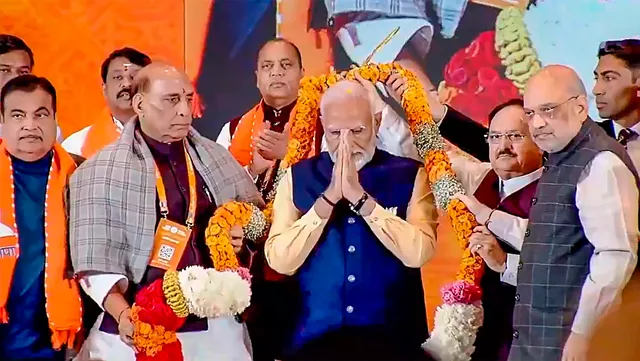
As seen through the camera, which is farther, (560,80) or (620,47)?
(620,47)

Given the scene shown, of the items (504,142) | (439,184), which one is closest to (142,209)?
(439,184)

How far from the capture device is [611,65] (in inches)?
136

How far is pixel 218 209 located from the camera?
332 cm

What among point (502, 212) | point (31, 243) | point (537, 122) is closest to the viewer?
point (537, 122)

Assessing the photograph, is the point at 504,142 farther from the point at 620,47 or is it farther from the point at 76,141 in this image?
the point at 76,141

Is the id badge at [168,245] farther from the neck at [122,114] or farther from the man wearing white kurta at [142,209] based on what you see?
the neck at [122,114]

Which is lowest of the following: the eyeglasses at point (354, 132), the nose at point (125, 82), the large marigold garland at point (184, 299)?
the large marigold garland at point (184, 299)

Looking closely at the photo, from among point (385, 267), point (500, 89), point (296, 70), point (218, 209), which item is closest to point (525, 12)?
point (500, 89)

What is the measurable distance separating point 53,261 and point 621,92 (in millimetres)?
2260

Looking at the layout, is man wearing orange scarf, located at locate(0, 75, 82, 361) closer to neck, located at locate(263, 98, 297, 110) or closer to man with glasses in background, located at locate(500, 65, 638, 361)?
neck, located at locate(263, 98, 297, 110)

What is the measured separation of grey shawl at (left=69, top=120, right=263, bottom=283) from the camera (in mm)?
3221

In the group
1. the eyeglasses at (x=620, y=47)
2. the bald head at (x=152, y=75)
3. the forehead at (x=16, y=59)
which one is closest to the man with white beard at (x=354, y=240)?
the bald head at (x=152, y=75)

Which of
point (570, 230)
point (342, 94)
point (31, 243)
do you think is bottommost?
point (31, 243)

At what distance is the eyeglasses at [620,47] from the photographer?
11.3 feet
